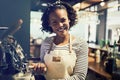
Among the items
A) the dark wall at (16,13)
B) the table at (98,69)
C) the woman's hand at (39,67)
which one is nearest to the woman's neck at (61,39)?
the woman's hand at (39,67)

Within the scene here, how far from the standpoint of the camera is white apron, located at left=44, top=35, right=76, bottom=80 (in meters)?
0.92

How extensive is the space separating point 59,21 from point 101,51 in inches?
91.2

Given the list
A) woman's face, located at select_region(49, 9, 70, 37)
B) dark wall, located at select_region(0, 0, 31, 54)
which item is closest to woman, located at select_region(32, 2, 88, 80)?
woman's face, located at select_region(49, 9, 70, 37)

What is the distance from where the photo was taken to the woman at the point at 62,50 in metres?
0.90

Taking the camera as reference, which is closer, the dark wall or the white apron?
the white apron

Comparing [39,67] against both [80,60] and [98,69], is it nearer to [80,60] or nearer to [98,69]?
[80,60]

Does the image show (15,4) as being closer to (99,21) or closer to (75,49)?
(75,49)

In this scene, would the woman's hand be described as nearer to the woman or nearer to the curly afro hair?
the woman

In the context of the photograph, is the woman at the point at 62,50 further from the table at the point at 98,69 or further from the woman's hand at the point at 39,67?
the table at the point at 98,69

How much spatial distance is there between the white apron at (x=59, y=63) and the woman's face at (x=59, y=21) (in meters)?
0.09

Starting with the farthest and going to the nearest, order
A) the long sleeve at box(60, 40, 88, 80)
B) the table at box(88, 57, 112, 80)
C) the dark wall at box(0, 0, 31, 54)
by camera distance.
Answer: the table at box(88, 57, 112, 80)
the dark wall at box(0, 0, 31, 54)
the long sleeve at box(60, 40, 88, 80)

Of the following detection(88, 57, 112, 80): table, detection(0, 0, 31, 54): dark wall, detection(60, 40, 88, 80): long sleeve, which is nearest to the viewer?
detection(60, 40, 88, 80): long sleeve

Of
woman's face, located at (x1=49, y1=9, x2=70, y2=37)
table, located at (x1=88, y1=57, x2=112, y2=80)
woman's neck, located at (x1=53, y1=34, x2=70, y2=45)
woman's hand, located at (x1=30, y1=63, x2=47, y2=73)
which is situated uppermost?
woman's face, located at (x1=49, y1=9, x2=70, y2=37)

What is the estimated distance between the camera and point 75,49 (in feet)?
3.01
